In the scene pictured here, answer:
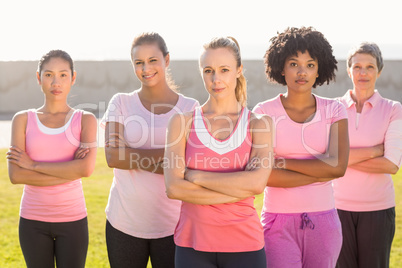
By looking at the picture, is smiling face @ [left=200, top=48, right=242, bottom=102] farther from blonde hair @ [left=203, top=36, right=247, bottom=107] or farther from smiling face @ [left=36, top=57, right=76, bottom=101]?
smiling face @ [left=36, top=57, right=76, bottom=101]

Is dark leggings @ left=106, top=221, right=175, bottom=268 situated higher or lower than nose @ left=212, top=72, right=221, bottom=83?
lower

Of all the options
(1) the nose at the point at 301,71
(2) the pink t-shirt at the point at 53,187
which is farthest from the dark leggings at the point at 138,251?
(1) the nose at the point at 301,71

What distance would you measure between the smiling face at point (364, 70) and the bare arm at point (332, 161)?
0.76m

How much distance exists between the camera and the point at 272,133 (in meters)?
2.87

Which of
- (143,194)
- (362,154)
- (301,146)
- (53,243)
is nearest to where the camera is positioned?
(301,146)

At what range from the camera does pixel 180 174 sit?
2828mm

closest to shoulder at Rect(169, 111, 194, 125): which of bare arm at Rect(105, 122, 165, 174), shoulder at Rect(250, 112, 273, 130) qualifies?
shoulder at Rect(250, 112, 273, 130)

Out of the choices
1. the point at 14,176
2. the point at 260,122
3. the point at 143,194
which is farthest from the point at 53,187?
the point at 260,122

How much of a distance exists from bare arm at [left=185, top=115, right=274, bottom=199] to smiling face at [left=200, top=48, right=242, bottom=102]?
9.7 inches

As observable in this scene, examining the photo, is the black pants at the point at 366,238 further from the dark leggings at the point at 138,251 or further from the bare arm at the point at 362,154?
the dark leggings at the point at 138,251

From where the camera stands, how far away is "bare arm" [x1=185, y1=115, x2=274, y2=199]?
273 centimetres

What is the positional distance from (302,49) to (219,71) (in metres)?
0.73

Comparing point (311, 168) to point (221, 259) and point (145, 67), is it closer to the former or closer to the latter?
point (221, 259)

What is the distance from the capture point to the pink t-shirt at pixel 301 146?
3.15 meters
